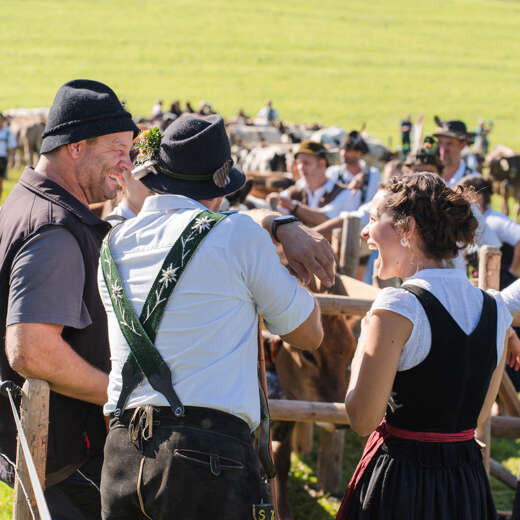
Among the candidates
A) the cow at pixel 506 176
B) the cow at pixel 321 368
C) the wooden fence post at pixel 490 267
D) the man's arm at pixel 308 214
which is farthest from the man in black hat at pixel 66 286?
the cow at pixel 506 176

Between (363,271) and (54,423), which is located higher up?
(54,423)

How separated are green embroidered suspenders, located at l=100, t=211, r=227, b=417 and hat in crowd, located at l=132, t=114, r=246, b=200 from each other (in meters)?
0.19

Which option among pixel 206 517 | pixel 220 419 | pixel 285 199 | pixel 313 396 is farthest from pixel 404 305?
pixel 285 199

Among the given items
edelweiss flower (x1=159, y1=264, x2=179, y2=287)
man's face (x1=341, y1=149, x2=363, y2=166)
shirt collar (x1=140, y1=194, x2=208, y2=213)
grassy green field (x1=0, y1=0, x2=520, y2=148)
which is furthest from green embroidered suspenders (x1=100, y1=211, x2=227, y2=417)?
grassy green field (x1=0, y1=0, x2=520, y2=148)

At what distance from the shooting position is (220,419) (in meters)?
2.26

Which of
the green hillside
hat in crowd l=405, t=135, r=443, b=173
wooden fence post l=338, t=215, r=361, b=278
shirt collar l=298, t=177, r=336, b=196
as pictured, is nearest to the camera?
wooden fence post l=338, t=215, r=361, b=278

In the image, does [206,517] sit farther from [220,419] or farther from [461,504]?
[461,504]

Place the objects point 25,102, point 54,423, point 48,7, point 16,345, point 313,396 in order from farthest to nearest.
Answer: point 48,7 < point 25,102 < point 313,396 < point 54,423 < point 16,345

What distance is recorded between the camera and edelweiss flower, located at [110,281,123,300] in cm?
236

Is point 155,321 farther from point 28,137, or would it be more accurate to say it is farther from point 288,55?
point 288,55

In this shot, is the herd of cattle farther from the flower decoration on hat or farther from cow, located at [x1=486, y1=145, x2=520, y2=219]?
the flower decoration on hat

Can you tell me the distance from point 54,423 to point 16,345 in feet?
1.36

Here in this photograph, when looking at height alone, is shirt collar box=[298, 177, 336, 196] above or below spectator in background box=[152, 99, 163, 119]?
above

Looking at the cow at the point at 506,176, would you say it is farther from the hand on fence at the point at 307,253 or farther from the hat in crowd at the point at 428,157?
the hand on fence at the point at 307,253
